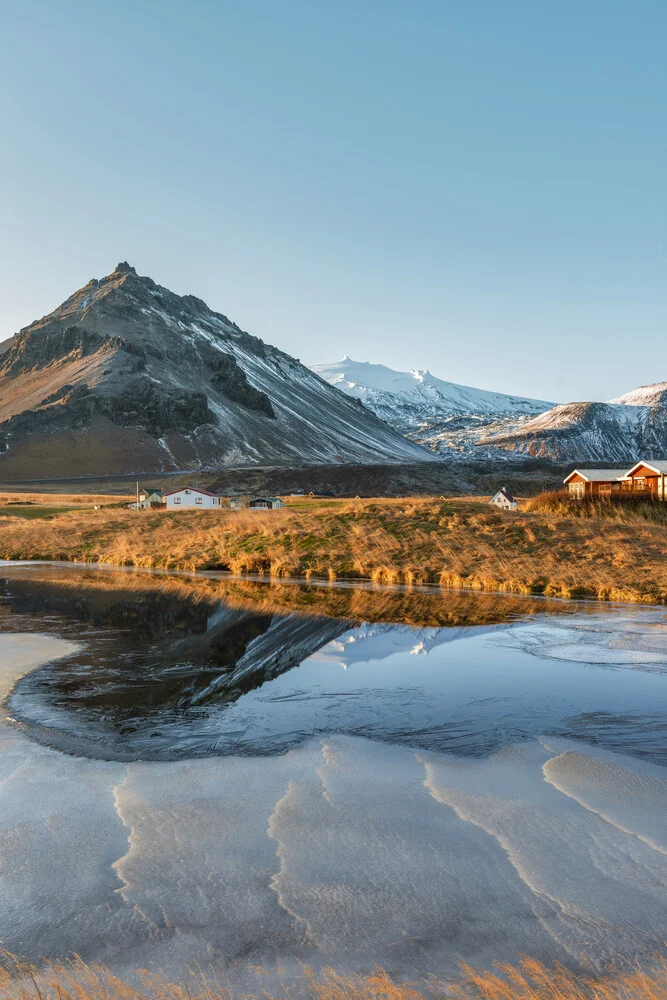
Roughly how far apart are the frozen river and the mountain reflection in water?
0.28 feet

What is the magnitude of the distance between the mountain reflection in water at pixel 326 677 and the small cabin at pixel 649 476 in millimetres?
48545

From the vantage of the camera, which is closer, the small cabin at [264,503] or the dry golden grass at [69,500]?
the small cabin at [264,503]

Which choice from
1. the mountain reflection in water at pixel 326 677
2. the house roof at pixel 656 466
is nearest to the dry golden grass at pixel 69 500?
the house roof at pixel 656 466

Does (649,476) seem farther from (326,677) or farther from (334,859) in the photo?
(334,859)

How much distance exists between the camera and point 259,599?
26.8 m

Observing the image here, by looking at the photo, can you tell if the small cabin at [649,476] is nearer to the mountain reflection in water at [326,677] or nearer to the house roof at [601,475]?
the house roof at [601,475]

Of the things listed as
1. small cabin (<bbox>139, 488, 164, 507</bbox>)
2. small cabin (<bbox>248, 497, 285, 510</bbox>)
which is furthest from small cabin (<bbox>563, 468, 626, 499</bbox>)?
small cabin (<bbox>139, 488, 164, 507</bbox>)

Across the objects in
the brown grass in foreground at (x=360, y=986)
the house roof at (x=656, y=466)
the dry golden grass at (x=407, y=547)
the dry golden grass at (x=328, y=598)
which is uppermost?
the house roof at (x=656, y=466)

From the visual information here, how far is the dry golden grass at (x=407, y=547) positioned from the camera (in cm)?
3016

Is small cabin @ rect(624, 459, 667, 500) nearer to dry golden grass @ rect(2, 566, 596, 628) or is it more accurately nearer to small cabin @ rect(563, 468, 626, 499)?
small cabin @ rect(563, 468, 626, 499)

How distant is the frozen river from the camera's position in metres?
5.81

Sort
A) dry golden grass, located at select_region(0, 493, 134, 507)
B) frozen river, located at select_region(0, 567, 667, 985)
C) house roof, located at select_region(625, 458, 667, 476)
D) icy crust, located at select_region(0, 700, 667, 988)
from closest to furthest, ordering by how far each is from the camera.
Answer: icy crust, located at select_region(0, 700, 667, 988)
frozen river, located at select_region(0, 567, 667, 985)
house roof, located at select_region(625, 458, 667, 476)
dry golden grass, located at select_region(0, 493, 134, 507)

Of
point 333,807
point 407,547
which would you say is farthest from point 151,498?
point 333,807

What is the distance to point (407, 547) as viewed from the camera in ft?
119
